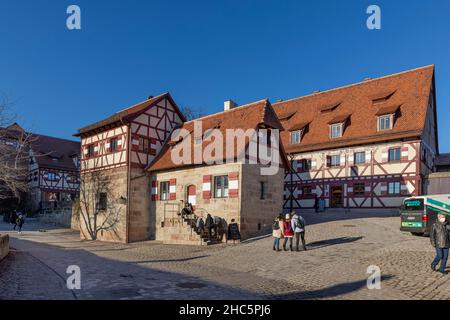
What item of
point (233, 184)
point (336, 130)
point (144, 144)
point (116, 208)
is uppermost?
point (336, 130)

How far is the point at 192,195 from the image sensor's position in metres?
21.8

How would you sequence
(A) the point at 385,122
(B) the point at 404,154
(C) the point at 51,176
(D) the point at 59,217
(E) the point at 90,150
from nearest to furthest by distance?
(B) the point at 404,154 → (E) the point at 90,150 → (A) the point at 385,122 → (D) the point at 59,217 → (C) the point at 51,176

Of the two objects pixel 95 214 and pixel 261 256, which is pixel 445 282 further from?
pixel 95 214

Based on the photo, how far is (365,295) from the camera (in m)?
8.47

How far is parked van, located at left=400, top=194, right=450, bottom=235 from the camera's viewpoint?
16.7m

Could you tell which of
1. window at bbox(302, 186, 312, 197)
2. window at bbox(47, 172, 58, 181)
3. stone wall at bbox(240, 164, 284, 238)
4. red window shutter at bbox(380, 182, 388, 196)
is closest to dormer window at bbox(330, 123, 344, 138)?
window at bbox(302, 186, 312, 197)

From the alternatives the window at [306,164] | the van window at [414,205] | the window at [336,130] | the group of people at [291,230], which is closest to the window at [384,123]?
the window at [336,130]

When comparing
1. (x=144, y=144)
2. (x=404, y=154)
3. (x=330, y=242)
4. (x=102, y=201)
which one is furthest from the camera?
(x=404, y=154)

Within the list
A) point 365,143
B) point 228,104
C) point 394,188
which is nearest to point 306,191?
point 365,143

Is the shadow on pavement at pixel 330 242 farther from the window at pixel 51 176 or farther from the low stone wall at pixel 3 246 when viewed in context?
the window at pixel 51 176

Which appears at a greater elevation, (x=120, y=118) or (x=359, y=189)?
(x=120, y=118)

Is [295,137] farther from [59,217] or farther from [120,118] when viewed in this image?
[59,217]

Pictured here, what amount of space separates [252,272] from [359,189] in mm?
18537

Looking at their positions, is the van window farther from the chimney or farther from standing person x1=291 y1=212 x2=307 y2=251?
the chimney
